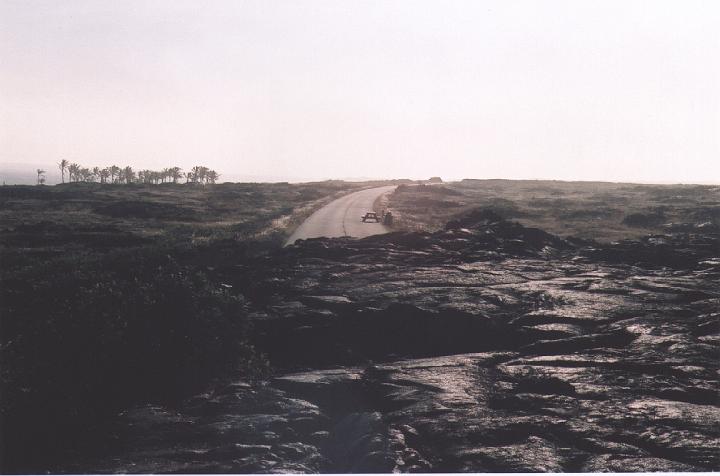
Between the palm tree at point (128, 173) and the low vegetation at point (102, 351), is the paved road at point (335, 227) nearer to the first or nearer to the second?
the low vegetation at point (102, 351)

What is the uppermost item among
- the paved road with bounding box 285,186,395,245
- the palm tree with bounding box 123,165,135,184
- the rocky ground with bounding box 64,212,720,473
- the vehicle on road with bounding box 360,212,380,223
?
Answer: the palm tree with bounding box 123,165,135,184

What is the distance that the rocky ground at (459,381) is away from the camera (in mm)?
8375

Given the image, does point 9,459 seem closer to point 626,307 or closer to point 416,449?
point 416,449

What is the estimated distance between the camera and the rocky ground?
8.38 m

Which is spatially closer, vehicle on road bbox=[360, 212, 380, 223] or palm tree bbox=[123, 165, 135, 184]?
vehicle on road bbox=[360, 212, 380, 223]

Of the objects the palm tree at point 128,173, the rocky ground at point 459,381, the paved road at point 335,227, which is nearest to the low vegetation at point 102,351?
the rocky ground at point 459,381

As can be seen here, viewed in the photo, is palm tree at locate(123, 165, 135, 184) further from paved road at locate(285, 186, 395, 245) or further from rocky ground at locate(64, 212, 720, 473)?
rocky ground at locate(64, 212, 720, 473)

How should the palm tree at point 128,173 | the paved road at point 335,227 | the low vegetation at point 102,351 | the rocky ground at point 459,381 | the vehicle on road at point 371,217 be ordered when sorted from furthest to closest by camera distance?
1. the palm tree at point 128,173
2. the vehicle on road at point 371,217
3. the paved road at point 335,227
4. the low vegetation at point 102,351
5. the rocky ground at point 459,381

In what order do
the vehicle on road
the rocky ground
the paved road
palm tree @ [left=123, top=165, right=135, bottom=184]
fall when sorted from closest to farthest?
the rocky ground
the paved road
the vehicle on road
palm tree @ [left=123, top=165, right=135, bottom=184]

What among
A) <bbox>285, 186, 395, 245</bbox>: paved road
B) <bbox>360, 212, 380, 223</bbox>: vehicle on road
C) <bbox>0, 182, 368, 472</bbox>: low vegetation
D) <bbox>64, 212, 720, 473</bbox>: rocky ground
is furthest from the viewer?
<bbox>360, 212, 380, 223</bbox>: vehicle on road

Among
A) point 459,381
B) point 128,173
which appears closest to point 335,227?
point 459,381

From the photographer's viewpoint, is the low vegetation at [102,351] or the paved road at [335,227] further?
the paved road at [335,227]

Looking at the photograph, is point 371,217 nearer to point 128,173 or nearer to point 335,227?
point 335,227

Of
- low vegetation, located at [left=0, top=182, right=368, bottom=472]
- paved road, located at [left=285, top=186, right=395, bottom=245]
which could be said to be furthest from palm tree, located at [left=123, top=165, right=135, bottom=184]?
low vegetation, located at [left=0, top=182, right=368, bottom=472]
